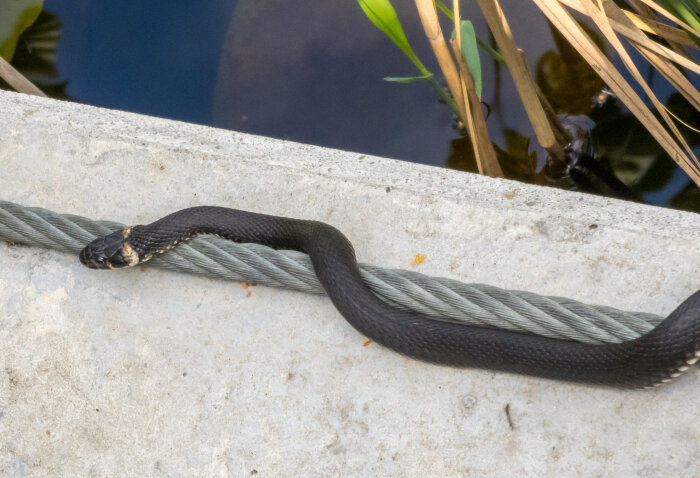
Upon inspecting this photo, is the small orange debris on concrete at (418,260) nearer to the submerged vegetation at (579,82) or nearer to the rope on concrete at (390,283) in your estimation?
the rope on concrete at (390,283)

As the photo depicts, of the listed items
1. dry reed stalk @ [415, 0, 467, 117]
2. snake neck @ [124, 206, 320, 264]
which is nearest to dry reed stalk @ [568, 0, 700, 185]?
dry reed stalk @ [415, 0, 467, 117]

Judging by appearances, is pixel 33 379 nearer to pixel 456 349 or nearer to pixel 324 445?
pixel 324 445

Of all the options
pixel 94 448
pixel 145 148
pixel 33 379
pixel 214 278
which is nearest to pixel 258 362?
pixel 214 278

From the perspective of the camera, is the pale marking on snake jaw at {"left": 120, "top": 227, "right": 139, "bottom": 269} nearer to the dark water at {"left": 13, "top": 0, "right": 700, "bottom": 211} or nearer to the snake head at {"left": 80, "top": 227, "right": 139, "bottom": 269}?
the snake head at {"left": 80, "top": 227, "right": 139, "bottom": 269}

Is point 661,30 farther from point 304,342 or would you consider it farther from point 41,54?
point 41,54

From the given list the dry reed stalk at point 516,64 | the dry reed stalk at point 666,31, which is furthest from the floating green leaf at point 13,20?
the dry reed stalk at point 666,31

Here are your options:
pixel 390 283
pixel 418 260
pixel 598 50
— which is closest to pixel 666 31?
pixel 598 50
